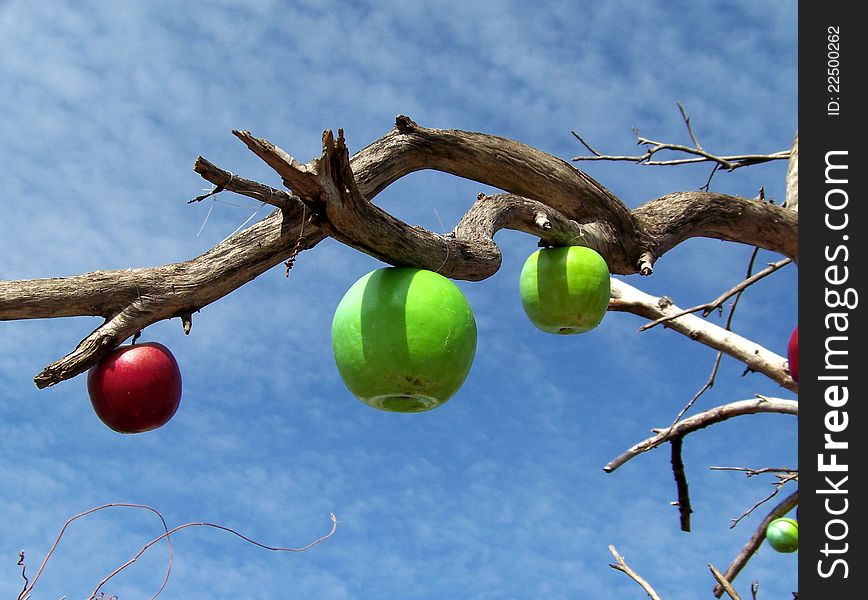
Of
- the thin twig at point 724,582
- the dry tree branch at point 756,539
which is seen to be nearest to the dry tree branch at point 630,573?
the thin twig at point 724,582

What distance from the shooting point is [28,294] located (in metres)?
3.22

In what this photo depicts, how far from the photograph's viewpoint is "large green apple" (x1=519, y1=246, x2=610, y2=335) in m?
3.54

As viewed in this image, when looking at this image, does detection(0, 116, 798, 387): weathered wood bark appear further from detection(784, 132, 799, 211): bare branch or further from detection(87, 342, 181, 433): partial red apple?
detection(784, 132, 799, 211): bare branch

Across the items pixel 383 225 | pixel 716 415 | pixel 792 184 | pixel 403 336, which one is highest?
pixel 792 184

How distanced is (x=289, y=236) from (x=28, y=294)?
1.03m

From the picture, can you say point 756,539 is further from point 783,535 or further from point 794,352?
point 794,352

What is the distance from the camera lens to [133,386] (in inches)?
139

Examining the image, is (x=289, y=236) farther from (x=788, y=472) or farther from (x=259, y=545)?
(x=788, y=472)

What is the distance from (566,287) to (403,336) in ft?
3.72

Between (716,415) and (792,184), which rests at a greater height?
(792,184)

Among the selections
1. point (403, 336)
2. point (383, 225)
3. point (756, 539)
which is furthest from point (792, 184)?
point (403, 336)
